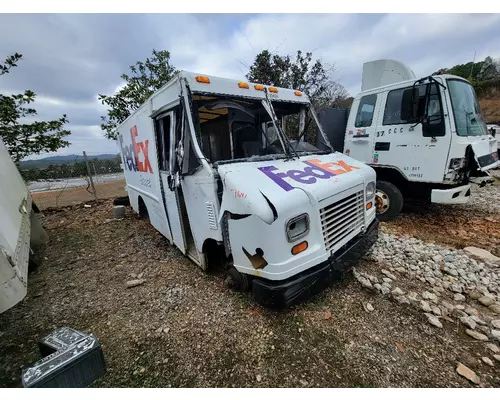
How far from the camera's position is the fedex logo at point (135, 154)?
412cm

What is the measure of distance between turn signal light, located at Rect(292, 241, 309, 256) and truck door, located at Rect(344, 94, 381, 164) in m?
3.70

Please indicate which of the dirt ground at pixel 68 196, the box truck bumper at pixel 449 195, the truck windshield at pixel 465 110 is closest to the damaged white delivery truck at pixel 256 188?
the box truck bumper at pixel 449 195

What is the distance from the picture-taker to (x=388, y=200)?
4.98 m

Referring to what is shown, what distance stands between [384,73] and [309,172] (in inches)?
165

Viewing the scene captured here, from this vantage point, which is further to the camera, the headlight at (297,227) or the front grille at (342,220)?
the front grille at (342,220)

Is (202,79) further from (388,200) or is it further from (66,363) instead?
(388,200)

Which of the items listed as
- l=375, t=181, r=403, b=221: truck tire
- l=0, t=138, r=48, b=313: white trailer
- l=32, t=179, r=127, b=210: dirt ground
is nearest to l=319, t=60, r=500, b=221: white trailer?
l=375, t=181, r=403, b=221: truck tire

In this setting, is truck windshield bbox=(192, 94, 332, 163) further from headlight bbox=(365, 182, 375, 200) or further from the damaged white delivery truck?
headlight bbox=(365, 182, 375, 200)

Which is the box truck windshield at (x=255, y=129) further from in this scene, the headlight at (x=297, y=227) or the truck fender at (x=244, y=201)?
the headlight at (x=297, y=227)

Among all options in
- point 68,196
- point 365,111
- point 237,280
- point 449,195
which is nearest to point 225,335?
point 237,280

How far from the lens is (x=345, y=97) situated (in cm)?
1337

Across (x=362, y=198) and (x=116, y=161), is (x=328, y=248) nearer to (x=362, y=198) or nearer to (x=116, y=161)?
(x=362, y=198)

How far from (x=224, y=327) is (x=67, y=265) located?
10.5ft

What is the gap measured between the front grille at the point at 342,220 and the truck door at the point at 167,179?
1927 mm
